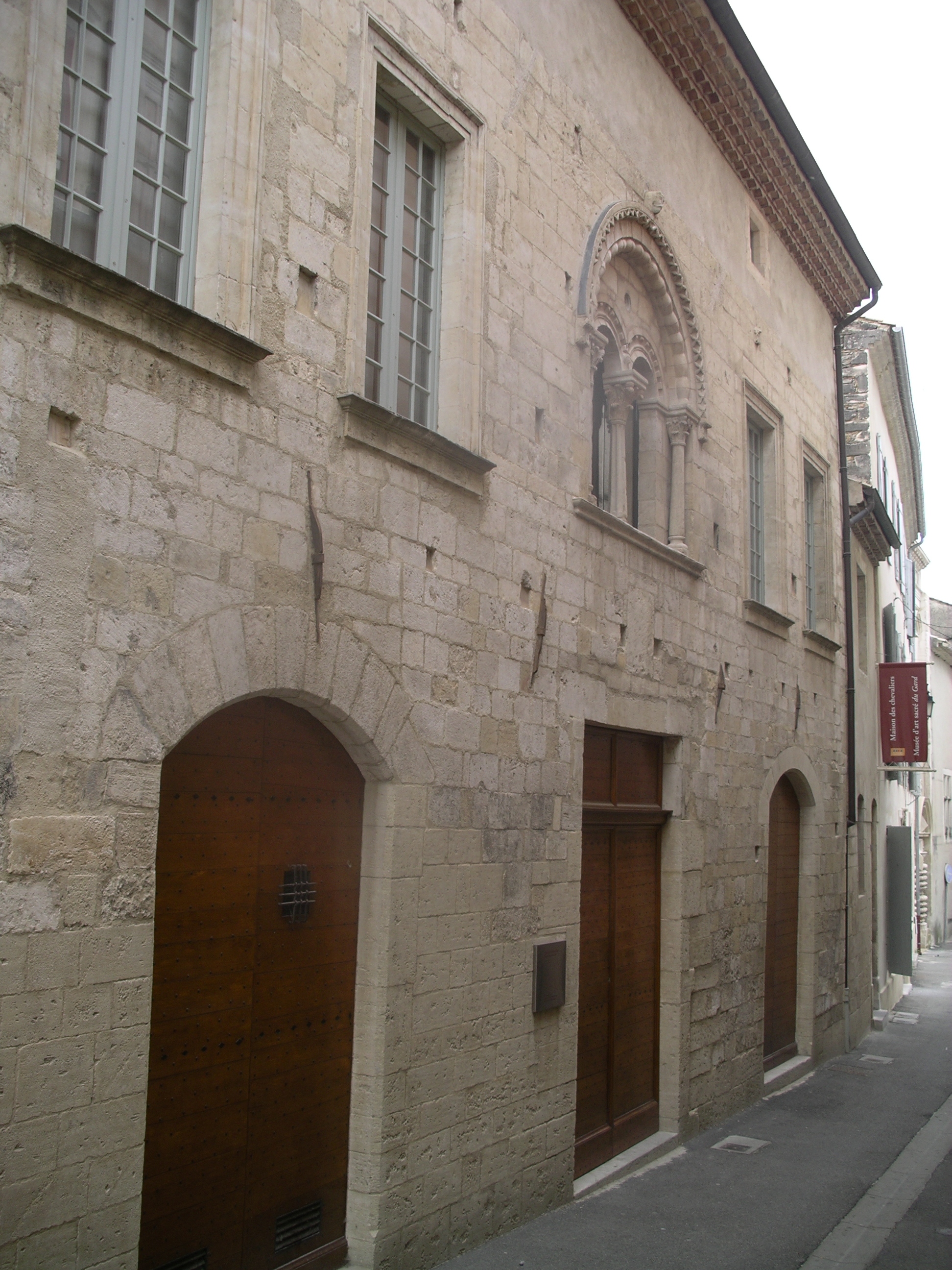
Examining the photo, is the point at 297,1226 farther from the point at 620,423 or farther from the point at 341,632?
the point at 620,423

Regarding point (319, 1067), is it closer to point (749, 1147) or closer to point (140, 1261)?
point (140, 1261)

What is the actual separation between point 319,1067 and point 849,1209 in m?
3.79

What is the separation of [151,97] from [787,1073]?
9.53 m

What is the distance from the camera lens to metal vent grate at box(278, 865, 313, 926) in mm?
4816

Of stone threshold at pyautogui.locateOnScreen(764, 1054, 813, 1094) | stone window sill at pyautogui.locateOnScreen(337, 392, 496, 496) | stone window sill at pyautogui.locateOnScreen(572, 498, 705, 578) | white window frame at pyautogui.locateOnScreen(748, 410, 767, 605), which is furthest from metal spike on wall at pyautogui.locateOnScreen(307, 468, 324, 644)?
stone threshold at pyautogui.locateOnScreen(764, 1054, 813, 1094)

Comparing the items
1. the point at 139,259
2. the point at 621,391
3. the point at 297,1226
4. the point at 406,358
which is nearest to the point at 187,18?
the point at 139,259

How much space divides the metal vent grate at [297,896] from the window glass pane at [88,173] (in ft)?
8.98

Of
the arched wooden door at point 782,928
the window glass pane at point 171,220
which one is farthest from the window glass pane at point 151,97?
the arched wooden door at point 782,928

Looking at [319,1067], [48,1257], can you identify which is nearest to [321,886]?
[319,1067]

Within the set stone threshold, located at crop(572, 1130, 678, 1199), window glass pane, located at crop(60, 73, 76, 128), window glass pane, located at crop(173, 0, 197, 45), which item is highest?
window glass pane, located at crop(173, 0, 197, 45)

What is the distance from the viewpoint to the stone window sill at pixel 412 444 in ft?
16.5

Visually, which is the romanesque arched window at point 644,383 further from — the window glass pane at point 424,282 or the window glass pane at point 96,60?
the window glass pane at point 96,60

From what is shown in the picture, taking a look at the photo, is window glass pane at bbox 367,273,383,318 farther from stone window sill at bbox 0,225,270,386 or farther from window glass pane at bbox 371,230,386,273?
stone window sill at bbox 0,225,270,386

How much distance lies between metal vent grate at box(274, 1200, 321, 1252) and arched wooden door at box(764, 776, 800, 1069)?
6.15 m
